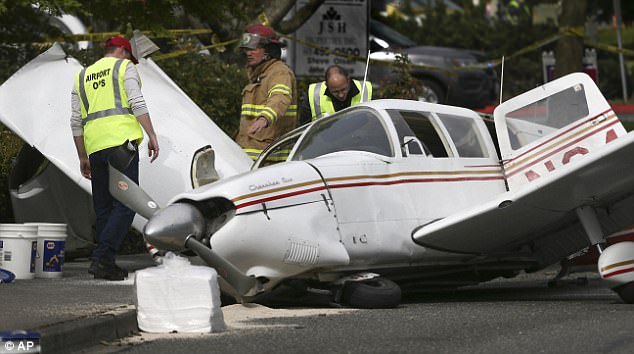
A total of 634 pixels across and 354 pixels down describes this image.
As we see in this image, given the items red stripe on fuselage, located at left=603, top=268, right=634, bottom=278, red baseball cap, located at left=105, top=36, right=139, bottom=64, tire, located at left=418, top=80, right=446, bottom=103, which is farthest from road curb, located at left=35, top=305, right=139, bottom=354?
tire, located at left=418, top=80, right=446, bottom=103

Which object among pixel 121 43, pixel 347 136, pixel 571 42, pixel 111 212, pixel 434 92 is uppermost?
pixel 121 43

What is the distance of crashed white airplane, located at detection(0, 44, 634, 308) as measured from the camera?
10.5 meters

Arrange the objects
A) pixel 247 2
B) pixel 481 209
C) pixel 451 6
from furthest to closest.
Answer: pixel 451 6 → pixel 247 2 → pixel 481 209

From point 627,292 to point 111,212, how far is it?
14.4 ft

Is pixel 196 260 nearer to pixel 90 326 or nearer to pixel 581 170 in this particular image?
pixel 90 326

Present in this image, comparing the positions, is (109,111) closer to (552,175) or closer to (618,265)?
(552,175)

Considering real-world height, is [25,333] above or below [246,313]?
above

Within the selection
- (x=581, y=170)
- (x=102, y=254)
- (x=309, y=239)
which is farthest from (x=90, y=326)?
(x=581, y=170)

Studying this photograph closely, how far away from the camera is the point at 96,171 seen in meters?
12.3

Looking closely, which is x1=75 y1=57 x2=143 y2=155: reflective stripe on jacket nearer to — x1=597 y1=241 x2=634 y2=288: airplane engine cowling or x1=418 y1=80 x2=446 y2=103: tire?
x1=597 y1=241 x2=634 y2=288: airplane engine cowling

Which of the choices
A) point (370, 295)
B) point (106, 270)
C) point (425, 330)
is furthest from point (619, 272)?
point (106, 270)

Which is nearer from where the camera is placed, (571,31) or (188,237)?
(188,237)

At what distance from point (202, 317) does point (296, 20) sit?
11507 mm

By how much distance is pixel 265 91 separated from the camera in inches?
513
